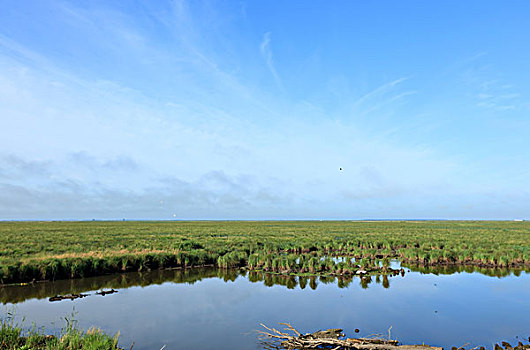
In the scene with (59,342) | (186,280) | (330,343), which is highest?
(59,342)

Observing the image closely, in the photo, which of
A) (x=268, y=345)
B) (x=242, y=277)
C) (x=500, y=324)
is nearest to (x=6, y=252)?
(x=242, y=277)

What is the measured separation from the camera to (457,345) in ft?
36.6

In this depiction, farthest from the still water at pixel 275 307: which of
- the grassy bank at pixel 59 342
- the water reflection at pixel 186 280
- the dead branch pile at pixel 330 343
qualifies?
the grassy bank at pixel 59 342

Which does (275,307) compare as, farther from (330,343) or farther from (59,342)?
(59,342)

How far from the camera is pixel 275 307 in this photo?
51.6 ft

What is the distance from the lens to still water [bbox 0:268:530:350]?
1214 cm

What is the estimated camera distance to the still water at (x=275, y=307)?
12141mm

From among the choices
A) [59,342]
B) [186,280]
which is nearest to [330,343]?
[59,342]

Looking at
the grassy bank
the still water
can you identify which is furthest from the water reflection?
the grassy bank

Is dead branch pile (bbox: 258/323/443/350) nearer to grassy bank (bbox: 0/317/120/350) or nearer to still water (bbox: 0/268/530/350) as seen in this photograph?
still water (bbox: 0/268/530/350)

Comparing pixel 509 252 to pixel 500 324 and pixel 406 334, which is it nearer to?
pixel 500 324

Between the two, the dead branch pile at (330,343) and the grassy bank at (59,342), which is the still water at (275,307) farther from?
the grassy bank at (59,342)

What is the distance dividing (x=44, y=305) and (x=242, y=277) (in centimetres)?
1168

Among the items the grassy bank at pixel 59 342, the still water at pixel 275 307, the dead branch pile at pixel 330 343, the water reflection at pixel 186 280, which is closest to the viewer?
the grassy bank at pixel 59 342
